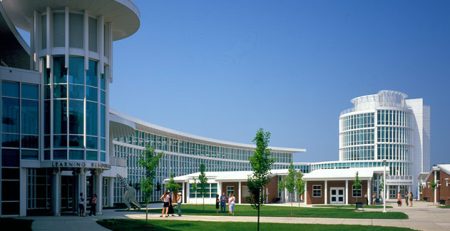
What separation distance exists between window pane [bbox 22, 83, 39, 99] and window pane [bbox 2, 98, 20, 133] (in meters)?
0.82

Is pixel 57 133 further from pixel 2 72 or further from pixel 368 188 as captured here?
pixel 368 188

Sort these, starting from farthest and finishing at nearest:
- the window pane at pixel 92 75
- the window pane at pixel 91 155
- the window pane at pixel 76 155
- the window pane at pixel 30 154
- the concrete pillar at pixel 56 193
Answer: the window pane at pixel 92 75, the window pane at pixel 91 155, the concrete pillar at pixel 56 193, the window pane at pixel 76 155, the window pane at pixel 30 154

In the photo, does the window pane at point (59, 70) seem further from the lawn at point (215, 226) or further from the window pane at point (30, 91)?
the lawn at point (215, 226)

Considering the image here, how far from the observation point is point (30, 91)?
36719mm

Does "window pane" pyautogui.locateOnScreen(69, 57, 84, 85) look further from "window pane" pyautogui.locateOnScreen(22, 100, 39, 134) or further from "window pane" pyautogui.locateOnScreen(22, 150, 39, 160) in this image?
"window pane" pyautogui.locateOnScreen(22, 150, 39, 160)

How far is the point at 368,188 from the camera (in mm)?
62844

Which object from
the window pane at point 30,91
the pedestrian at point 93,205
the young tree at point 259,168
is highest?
the window pane at point 30,91

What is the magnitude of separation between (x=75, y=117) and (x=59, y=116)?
39.1 inches

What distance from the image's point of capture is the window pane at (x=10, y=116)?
3541cm

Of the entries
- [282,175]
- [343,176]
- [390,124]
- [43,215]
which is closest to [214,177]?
[282,175]

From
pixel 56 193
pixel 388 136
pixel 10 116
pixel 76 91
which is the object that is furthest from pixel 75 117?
pixel 388 136

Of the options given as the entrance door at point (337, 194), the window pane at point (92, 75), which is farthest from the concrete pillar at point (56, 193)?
the entrance door at point (337, 194)

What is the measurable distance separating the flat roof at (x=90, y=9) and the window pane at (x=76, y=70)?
11.0 feet

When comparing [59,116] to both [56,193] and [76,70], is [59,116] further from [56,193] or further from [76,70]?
[56,193]
